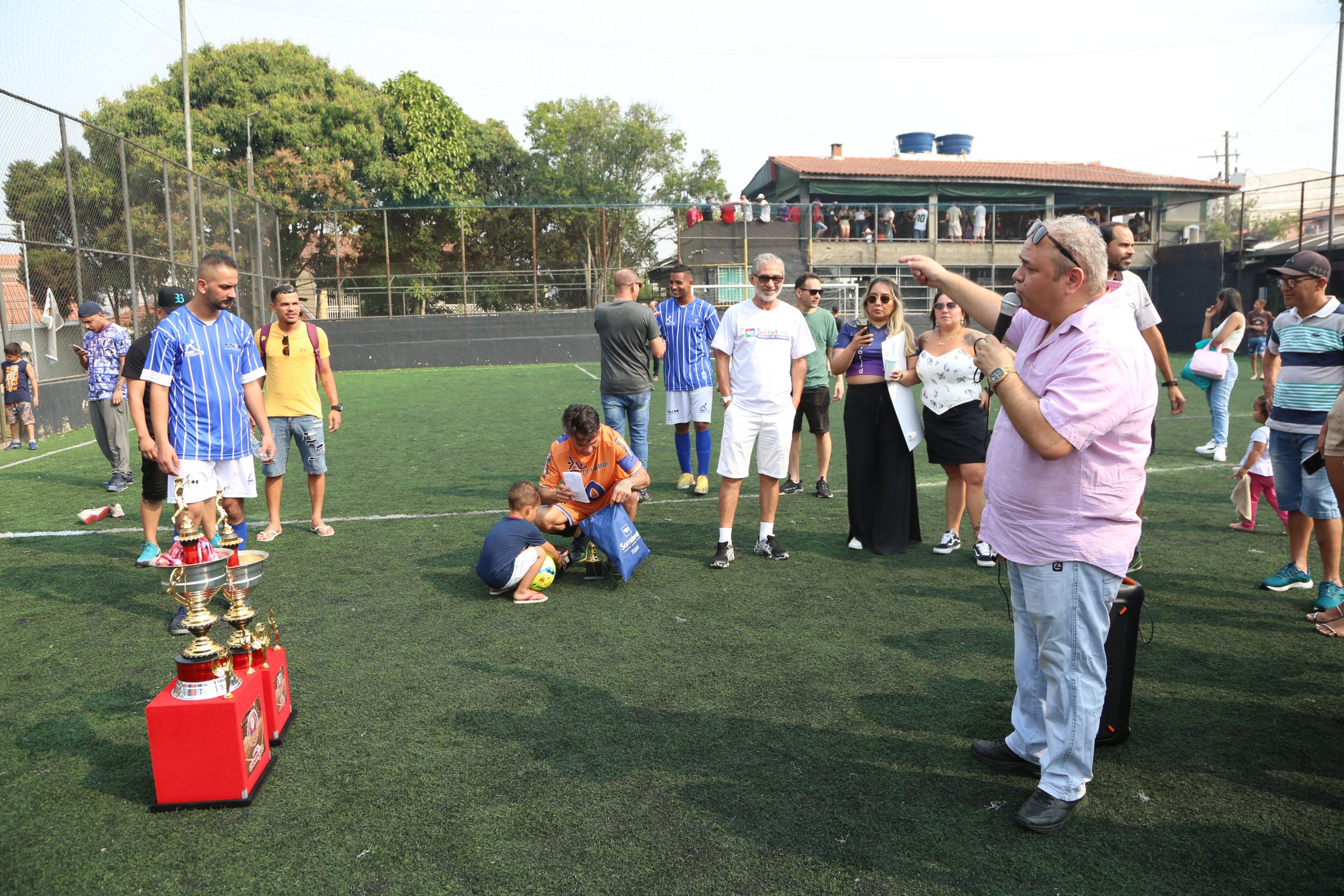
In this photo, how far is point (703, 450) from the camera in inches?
341

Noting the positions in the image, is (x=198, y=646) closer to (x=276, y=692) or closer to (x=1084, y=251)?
(x=276, y=692)

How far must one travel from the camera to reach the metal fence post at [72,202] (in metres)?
13.1

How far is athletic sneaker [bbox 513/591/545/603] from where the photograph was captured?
5219 mm

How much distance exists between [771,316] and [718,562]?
1699mm

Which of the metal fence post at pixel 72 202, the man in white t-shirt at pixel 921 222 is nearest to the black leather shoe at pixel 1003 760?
the metal fence post at pixel 72 202

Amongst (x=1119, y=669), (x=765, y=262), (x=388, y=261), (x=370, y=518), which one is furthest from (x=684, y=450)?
(x=388, y=261)

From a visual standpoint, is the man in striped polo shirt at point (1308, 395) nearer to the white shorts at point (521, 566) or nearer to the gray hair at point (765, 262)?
the gray hair at point (765, 262)

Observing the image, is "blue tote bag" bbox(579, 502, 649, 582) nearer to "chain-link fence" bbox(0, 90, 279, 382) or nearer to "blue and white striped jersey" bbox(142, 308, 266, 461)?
"blue and white striped jersey" bbox(142, 308, 266, 461)

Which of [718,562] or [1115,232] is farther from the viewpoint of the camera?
[718,562]

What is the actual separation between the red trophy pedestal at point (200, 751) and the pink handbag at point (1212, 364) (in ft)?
31.2

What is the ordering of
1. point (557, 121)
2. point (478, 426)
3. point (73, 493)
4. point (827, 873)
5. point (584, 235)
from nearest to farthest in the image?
point (827, 873)
point (73, 493)
point (478, 426)
point (584, 235)
point (557, 121)

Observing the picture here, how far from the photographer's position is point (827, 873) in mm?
2666

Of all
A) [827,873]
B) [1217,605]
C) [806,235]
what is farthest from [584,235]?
[827,873]

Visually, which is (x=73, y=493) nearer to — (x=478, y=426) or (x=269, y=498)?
(x=269, y=498)
